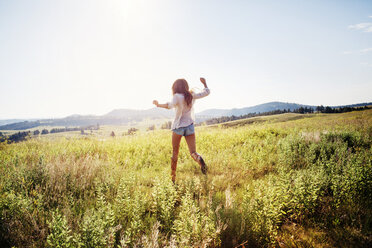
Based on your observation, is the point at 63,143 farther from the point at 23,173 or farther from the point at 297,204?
the point at 297,204

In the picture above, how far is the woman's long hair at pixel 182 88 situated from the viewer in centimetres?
412

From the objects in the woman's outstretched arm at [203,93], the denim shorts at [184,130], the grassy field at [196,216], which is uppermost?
the woman's outstretched arm at [203,93]

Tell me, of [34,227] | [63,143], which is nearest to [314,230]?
[34,227]

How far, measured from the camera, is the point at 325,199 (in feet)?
9.17

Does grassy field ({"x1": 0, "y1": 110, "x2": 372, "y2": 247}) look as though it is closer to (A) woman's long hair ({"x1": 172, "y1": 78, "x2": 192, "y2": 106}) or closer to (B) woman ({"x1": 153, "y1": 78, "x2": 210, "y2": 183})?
(B) woman ({"x1": 153, "y1": 78, "x2": 210, "y2": 183})

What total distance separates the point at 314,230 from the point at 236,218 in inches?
41.9

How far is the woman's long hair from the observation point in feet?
13.5

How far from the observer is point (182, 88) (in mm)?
4160

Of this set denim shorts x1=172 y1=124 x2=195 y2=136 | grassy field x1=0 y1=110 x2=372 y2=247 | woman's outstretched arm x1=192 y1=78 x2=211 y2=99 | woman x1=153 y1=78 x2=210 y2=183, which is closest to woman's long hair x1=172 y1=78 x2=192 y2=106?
woman x1=153 y1=78 x2=210 y2=183

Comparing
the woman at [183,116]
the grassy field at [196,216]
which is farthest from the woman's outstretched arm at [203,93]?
the grassy field at [196,216]

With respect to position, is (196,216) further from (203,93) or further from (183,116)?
(203,93)

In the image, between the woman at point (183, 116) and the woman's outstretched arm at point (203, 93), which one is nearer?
the woman at point (183, 116)

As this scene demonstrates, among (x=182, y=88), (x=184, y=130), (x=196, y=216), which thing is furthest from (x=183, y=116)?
Answer: (x=196, y=216)

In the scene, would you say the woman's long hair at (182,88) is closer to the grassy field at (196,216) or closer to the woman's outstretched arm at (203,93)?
the woman's outstretched arm at (203,93)
